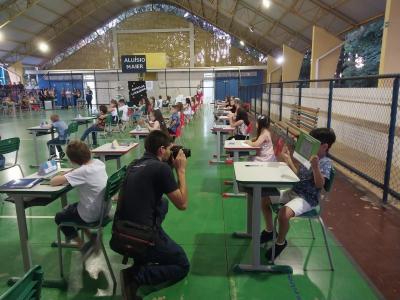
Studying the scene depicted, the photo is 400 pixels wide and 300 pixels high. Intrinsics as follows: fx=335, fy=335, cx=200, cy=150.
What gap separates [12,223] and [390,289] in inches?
167

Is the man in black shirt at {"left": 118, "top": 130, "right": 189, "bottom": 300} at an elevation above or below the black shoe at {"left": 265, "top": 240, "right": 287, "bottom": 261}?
above

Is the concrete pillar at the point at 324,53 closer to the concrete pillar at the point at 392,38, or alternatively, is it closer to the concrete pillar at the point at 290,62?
the concrete pillar at the point at 290,62

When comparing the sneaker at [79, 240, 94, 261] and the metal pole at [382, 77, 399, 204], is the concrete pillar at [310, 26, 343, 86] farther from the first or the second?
the sneaker at [79, 240, 94, 261]

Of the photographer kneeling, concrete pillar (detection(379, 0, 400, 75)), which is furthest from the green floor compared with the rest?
concrete pillar (detection(379, 0, 400, 75))

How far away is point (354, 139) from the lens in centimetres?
679

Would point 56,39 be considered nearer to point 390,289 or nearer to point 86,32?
point 86,32

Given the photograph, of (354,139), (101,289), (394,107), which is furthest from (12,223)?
(354,139)

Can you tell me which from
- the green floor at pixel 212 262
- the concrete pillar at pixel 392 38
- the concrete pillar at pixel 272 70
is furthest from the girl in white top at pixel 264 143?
the concrete pillar at pixel 272 70

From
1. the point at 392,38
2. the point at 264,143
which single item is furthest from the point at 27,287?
the point at 392,38

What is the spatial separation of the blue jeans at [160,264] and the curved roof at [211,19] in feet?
38.3

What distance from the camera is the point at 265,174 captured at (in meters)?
3.07

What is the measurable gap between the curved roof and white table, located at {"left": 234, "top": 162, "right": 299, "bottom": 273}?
10.5 metres

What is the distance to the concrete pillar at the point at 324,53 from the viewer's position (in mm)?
14703

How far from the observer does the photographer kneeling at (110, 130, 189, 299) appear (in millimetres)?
2416
